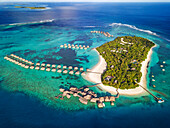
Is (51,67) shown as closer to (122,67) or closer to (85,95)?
(85,95)

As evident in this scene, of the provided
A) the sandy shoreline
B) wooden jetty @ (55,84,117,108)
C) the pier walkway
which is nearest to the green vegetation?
the sandy shoreline

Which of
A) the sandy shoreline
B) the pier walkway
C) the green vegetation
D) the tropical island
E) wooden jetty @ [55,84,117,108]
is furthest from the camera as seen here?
the pier walkway

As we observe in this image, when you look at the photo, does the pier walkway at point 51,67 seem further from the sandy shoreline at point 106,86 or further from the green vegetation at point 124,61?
the green vegetation at point 124,61

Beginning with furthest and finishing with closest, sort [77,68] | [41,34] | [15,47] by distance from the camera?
1. [41,34]
2. [15,47]
3. [77,68]

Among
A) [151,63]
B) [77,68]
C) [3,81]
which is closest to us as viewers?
[3,81]

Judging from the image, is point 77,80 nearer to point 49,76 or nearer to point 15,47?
point 49,76

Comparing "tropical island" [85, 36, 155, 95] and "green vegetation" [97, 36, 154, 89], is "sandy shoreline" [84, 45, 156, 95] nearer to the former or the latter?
"tropical island" [85, 36, 155, 95]

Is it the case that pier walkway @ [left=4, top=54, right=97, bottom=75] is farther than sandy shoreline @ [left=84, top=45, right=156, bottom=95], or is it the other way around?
pier walkway @ [left=4, top=54, right=97, bottom=75]

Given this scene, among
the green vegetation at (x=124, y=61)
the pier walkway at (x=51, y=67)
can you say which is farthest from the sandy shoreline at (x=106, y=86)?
the pier walkway at (x=51, y=67)

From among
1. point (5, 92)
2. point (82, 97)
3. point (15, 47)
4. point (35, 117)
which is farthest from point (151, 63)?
point (15, 47)
